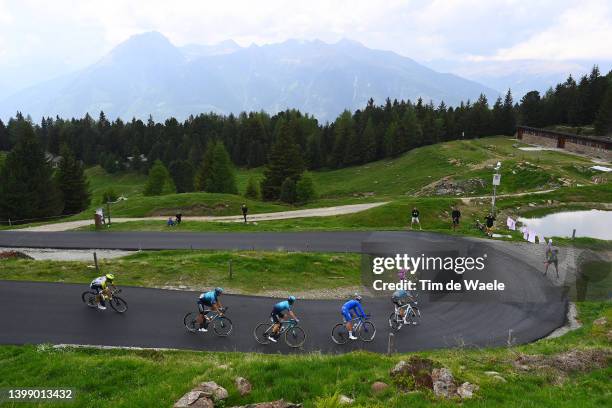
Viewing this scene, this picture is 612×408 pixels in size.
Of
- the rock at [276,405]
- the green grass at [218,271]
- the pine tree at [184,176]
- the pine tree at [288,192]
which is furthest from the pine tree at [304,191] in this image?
the rock at [276,405]

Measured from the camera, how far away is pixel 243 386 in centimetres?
1085

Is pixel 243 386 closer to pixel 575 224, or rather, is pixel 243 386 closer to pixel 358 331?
pixel 358 331

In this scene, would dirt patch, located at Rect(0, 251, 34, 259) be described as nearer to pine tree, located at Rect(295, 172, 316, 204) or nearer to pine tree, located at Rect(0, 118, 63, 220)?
pine tree, located at Rect(0, 118, 63, 220)

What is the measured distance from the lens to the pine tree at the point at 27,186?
53531 millimetres

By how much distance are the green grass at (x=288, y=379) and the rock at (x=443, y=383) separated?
28 cm

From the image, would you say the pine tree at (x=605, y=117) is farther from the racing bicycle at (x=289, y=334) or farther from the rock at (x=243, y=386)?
the rock at (x=243, y=386)

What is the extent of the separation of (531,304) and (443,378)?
1366cm

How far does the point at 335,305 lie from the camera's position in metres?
21.2

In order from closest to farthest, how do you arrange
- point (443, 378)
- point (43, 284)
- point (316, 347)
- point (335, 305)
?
1. point (443, 378)
2. point (316, 347)
3. point (335, 305)
4. point (43, 284)

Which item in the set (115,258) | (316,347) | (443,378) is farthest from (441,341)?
(115,258)

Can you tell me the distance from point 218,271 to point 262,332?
9.21m

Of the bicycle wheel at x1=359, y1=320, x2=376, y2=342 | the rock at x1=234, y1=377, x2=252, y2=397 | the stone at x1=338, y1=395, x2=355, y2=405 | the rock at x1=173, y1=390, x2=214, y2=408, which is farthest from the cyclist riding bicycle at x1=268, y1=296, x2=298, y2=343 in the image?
the rock at x1=173, y1=390, x2=214, y2=408

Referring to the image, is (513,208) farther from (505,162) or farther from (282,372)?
(282,372)

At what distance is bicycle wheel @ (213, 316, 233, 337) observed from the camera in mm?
17734
